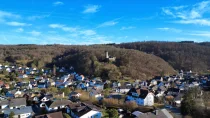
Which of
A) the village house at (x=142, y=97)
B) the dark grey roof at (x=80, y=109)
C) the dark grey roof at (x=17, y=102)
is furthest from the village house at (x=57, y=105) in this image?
the village house at (x=142, y=97)

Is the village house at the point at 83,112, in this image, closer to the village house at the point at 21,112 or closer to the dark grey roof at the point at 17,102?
the village house at the point at 21,112

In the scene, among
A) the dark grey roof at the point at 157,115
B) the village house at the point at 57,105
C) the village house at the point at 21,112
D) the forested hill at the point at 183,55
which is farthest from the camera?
the forested hill at the point at 183,55

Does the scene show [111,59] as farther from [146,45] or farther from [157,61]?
[146,45]

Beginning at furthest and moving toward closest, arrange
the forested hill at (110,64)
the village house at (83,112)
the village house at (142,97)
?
the forested hill at (110,64) → the village house at (142,97) → the village house at (83,112)

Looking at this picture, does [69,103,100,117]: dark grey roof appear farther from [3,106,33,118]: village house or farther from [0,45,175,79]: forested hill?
[0,45,175,79]: forested hill

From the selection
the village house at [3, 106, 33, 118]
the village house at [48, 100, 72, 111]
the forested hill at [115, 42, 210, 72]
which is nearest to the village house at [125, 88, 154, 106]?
the village house at [48, 100, 72, 111]

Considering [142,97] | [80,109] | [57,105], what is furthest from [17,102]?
[142,97]
